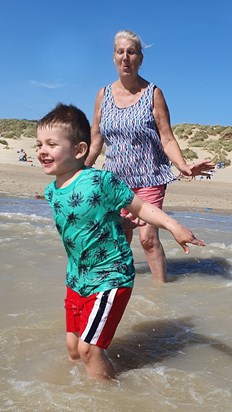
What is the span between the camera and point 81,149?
264cm

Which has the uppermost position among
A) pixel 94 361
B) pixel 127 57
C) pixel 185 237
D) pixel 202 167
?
pixel 127 57

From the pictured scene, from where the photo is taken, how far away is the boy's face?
2574 millimetres

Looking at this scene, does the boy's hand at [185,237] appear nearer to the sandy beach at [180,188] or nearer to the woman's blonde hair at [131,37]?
the woman's blonde hair at [131,37]

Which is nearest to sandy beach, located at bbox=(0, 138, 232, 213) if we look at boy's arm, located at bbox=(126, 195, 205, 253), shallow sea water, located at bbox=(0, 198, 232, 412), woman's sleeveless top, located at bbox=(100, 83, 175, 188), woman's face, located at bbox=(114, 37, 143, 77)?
shallow sea water, located at bbox=(0, 198, 232, 412)

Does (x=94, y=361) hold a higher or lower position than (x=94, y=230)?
lower

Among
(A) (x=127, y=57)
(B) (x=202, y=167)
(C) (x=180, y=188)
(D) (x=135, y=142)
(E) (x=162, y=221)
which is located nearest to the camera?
(E) (x=162, y=221)

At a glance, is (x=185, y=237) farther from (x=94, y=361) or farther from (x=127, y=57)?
(x=127, y=57)

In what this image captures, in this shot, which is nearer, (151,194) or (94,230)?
(94,230)

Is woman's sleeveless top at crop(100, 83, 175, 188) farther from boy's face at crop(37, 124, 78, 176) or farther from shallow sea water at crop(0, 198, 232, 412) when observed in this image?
boy's face at crop(37, 124, 78, 176)

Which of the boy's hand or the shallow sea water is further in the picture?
the boy's hand

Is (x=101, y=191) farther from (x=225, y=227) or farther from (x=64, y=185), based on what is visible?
(x=225, y=227)

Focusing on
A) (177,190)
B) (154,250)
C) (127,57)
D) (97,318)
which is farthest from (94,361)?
(177,190)

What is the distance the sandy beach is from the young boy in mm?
8453

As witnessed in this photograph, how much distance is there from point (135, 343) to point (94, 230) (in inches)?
33.4
